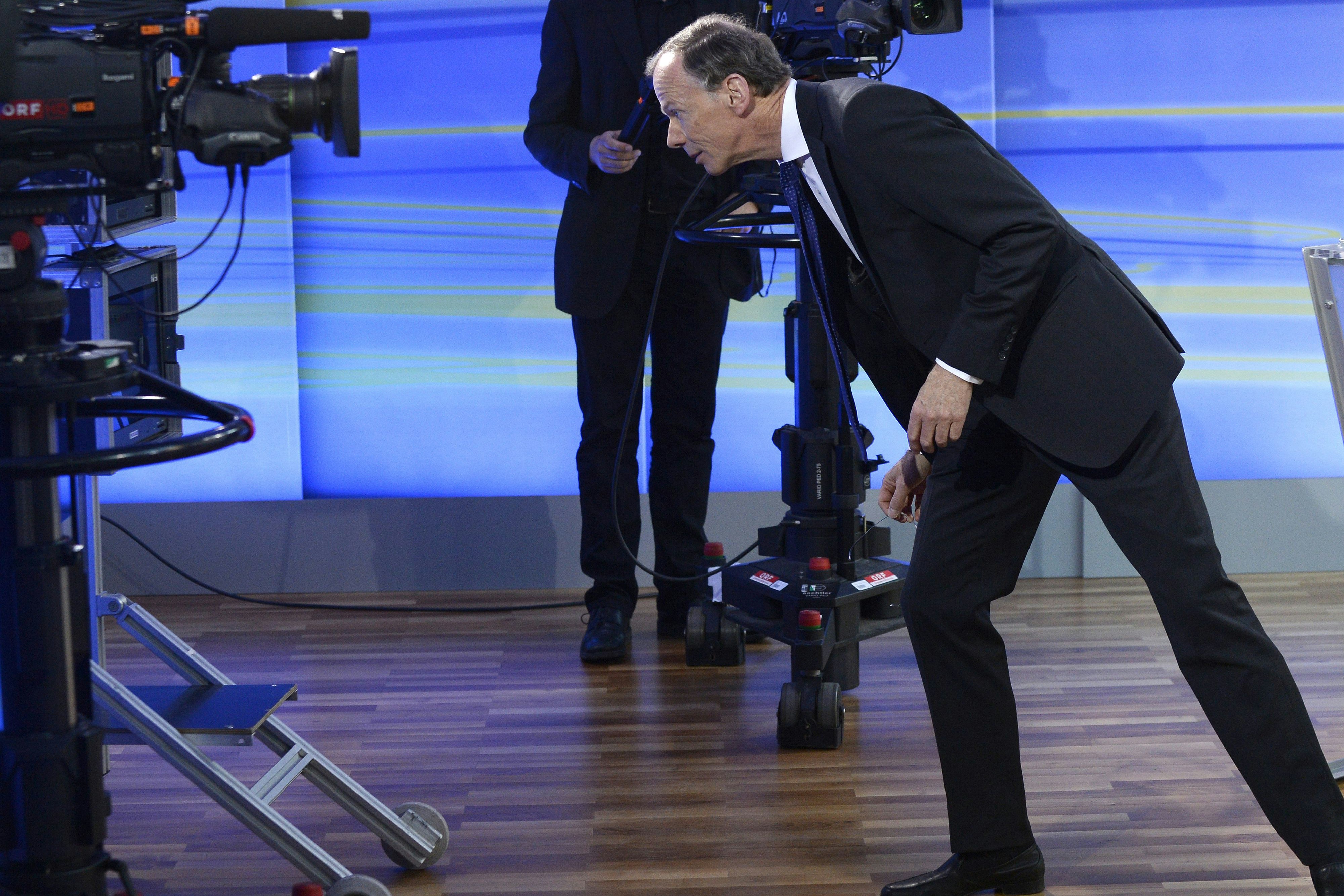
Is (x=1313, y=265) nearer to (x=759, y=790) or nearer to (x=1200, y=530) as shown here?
(x=1200, y=530)

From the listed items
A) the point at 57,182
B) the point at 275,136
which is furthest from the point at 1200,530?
the point at 57,182

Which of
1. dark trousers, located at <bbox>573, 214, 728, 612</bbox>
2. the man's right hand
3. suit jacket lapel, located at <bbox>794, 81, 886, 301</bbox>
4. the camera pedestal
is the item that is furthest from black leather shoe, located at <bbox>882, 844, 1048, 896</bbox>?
the man's right hand

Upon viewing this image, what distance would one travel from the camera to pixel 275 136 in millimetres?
1612

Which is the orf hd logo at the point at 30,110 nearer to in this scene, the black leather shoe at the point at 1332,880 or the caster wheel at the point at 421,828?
the caster wheel at the point at 421,828

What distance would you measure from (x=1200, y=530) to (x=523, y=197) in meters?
2.64

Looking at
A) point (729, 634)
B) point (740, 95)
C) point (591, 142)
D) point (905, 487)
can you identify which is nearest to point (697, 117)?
point (740, 95)

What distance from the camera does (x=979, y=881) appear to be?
228 cm

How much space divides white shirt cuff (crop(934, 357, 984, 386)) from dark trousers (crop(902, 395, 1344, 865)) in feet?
0.55

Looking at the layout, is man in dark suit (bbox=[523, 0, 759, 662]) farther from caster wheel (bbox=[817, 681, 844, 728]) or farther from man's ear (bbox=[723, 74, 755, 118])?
man's ear (bbox=[723, 74, 755, 118])

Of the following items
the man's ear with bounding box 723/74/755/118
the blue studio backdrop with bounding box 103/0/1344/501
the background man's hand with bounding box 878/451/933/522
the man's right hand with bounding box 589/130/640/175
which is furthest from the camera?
the blue studio backdrop with bounding box 103/0/1344/501

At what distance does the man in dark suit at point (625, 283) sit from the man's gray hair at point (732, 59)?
3.49ft

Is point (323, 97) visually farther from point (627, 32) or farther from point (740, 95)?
point (627, 32)

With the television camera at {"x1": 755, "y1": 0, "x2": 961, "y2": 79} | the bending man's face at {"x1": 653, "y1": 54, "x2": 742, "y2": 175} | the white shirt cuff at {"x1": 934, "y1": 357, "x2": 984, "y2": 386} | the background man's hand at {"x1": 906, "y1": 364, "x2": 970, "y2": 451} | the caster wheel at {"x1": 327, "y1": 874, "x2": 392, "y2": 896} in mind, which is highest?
the television camera at {"x1": 755, "y1": 0, "x2": 961, "y2": 79}

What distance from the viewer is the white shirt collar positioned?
2158 millimetres
